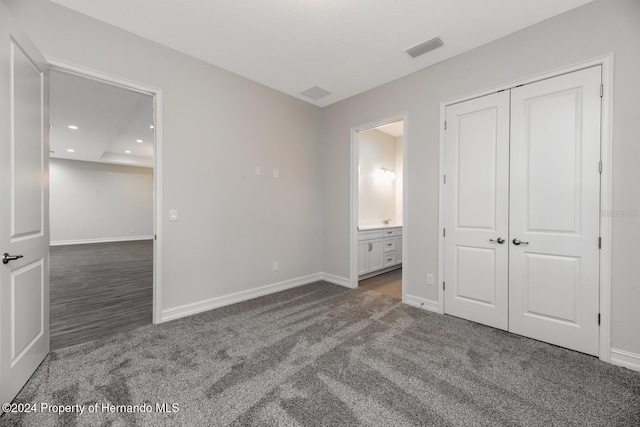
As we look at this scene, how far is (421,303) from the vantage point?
10.9 ft

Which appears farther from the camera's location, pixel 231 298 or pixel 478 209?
pixel 231 298

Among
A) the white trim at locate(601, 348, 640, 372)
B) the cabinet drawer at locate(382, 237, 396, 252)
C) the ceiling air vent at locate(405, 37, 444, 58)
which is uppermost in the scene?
the ceiling air vent at locate(405, 37, 444, 58)

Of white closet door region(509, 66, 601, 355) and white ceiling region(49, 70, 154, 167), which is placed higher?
white ceiling region(49, 70, 154, 167)

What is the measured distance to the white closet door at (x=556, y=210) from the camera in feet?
7.39

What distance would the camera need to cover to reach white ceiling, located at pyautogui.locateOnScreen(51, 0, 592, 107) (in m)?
2.31

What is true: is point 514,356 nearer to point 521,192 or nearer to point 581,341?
point 581,341

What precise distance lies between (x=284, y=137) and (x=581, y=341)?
396cm

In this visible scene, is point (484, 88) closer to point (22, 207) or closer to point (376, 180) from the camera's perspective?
point (376, 180)

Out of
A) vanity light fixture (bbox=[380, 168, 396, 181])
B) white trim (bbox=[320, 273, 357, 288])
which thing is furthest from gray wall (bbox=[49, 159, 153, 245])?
vanity light fixture (bbox=[380, 168, 396, 181])

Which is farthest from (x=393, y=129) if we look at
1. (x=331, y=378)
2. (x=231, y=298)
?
(x=331, y=378)

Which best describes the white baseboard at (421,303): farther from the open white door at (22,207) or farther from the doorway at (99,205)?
the open white door at (22,207)

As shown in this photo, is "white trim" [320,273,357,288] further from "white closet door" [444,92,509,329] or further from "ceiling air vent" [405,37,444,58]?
"ceiling air vent" [405,37,444,58]

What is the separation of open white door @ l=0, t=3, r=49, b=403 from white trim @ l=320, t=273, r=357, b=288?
10.8 feet

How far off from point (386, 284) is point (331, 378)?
271 cm
